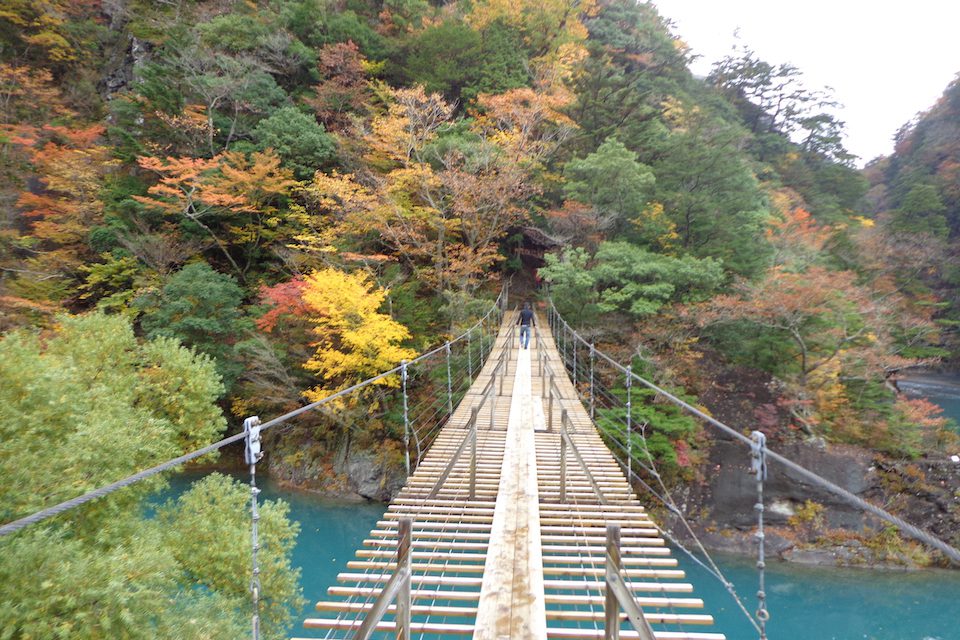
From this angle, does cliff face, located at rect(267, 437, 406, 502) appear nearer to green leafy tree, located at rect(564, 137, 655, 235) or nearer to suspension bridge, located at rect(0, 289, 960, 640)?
suspension bridge, located at rect(0, 289, 960, 640)

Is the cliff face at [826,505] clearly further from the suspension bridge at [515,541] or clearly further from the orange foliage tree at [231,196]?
the orange foliage tree at [231,196]

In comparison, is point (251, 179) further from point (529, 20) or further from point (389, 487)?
point (529, 20)

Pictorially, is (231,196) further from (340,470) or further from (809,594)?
(809,594)

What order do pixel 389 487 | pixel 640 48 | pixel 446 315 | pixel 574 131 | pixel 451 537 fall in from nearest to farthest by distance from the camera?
pixel 451 537 → pixel 389 487 → pixel 446 315 → pixel 574 131 → pixel 640 48

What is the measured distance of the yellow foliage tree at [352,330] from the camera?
7.34 meters

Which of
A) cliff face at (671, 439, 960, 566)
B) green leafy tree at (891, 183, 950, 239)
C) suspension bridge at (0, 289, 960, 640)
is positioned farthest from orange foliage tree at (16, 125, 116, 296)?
green leafy tree at (891, 183, 950, 239)

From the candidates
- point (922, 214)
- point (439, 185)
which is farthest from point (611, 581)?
point (922, 214)

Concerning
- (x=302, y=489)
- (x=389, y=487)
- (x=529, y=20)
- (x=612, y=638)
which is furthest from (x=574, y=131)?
(x=612, y=638)

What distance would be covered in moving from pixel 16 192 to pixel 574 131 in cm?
1282

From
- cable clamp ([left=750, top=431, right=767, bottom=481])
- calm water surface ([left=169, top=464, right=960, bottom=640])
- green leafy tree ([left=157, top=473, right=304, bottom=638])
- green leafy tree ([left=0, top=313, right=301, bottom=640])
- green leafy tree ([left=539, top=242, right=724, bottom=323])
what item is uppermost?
green leafy tree ([left=539, top=242, right=724, bottom=323])

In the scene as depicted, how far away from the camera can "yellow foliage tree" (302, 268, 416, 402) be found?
734 cm

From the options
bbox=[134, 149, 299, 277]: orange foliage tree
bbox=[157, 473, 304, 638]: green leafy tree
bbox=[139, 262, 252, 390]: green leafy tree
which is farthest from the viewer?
bbox=[134, 149, 299, 277]: orange foliage tree

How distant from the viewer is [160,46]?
1270 centimetres

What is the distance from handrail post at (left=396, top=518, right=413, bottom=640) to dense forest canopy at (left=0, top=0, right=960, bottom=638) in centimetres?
320
